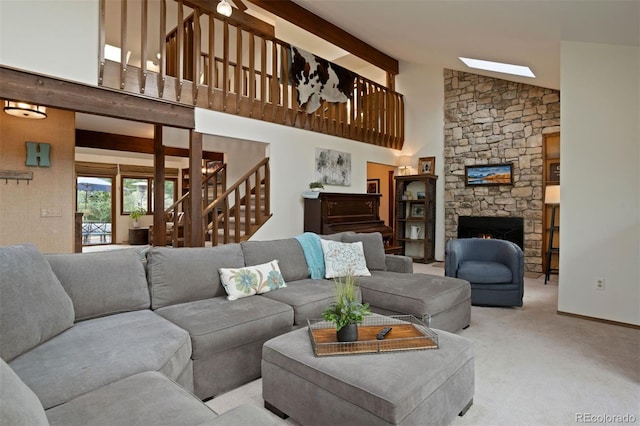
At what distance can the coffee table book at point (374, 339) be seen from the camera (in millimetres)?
1780

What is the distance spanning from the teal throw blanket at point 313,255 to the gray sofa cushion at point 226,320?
896 millimetres

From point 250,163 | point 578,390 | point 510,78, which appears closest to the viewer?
point 578,390

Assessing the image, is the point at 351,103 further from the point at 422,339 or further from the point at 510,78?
the point at 422,339

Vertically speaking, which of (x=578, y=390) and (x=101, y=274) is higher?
(x=101, y=274)

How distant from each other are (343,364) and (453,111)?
6.64 m

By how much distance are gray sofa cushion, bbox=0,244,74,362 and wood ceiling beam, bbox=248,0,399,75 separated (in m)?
4.76

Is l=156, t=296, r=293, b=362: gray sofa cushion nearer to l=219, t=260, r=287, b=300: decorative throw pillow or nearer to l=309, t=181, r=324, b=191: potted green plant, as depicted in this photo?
l=219, t=260, r=287, b=300: decorative throw pillow

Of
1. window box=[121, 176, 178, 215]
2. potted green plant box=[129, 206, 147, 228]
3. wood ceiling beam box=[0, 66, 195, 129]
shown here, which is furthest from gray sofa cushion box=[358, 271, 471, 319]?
window box=[121, 176, 178, 215]

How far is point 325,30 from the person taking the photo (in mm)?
6270

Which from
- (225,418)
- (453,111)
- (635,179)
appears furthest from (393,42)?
(225,418)

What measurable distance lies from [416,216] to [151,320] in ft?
20.1

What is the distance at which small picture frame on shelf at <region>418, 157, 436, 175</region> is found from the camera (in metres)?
7.39

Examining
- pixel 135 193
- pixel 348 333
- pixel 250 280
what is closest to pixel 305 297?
pixel 250 280

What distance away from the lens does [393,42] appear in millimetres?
6207
